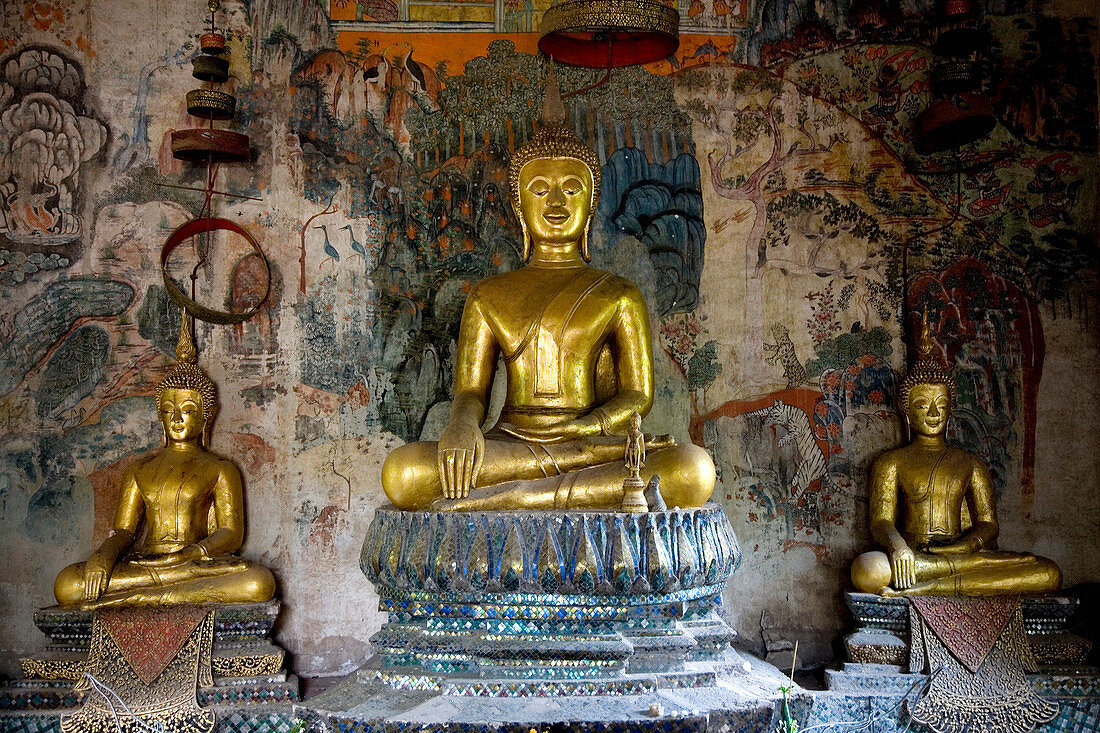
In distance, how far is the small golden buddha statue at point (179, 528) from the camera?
14.9ft

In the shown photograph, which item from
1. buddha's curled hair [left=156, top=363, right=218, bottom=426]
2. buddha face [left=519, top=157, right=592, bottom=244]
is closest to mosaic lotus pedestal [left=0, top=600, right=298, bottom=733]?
buddha's curled hair [left=156, top=363, right=218, bottom=426]

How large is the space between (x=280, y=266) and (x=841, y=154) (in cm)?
285

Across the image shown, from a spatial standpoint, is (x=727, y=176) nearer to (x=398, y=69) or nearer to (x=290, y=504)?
(x=398, y=69)

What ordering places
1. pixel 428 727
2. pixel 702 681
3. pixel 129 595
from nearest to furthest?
1. pixel 428 727
2. pixel 702 681
3. pixel 129 595

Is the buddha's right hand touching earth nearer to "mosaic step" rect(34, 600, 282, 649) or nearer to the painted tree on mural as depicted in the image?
"mosaic step" rect(34, 600, 282, 649)

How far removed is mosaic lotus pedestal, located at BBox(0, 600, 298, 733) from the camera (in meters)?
4.42

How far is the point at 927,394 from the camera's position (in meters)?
4.98

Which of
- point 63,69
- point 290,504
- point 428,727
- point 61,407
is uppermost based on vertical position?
point 63,69

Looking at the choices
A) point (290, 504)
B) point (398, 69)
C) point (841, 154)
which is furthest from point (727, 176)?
point (290, 504)

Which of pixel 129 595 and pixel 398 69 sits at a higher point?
pixel 398 69

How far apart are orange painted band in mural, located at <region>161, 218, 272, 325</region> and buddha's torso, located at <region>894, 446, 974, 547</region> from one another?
3.22 metres

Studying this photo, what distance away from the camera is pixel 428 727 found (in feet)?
12.0

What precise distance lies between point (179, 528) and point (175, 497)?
0.47 ft

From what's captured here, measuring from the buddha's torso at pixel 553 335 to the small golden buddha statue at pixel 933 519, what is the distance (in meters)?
1.42
